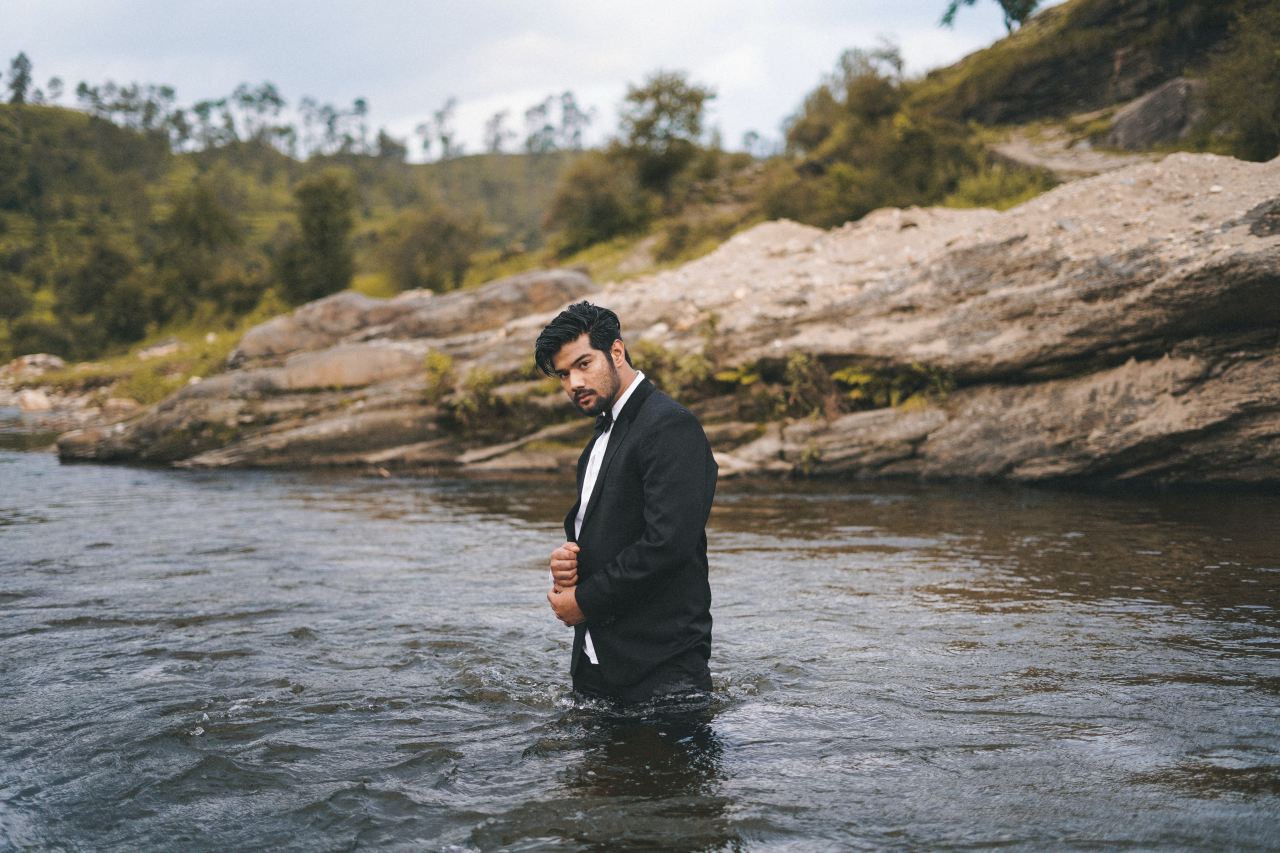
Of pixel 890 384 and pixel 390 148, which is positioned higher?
pixel 390 148

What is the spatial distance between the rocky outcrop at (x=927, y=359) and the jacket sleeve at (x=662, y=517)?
423 inches

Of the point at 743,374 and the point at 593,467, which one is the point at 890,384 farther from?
the point at 593,467

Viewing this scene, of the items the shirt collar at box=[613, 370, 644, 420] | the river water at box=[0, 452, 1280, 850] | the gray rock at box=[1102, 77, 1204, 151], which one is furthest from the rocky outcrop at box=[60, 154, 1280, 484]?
the shirt collar at box=[613, 370, 644, 420]

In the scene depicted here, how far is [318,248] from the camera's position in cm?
5275

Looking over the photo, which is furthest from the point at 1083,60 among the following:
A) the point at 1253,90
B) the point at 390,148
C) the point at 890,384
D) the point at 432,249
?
the point at 390,148

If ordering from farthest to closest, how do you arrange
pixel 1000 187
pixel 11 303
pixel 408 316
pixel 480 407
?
pixel 11 303 → pixel 408 316 → pixel 1000 187 → pixel 480 407

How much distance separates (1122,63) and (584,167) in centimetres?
2579

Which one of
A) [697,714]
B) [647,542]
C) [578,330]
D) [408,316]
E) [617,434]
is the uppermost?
[408,316]

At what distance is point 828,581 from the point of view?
9.15 meters

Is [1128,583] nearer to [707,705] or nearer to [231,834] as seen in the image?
[707,705]

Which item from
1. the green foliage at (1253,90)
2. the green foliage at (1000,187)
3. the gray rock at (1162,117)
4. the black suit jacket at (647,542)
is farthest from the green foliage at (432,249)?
the black suit jacket at (647,542)

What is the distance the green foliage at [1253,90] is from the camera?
17469 millimetres

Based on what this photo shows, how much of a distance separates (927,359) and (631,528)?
39.9 feet

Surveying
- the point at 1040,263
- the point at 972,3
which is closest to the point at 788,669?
the point at 1040,263
